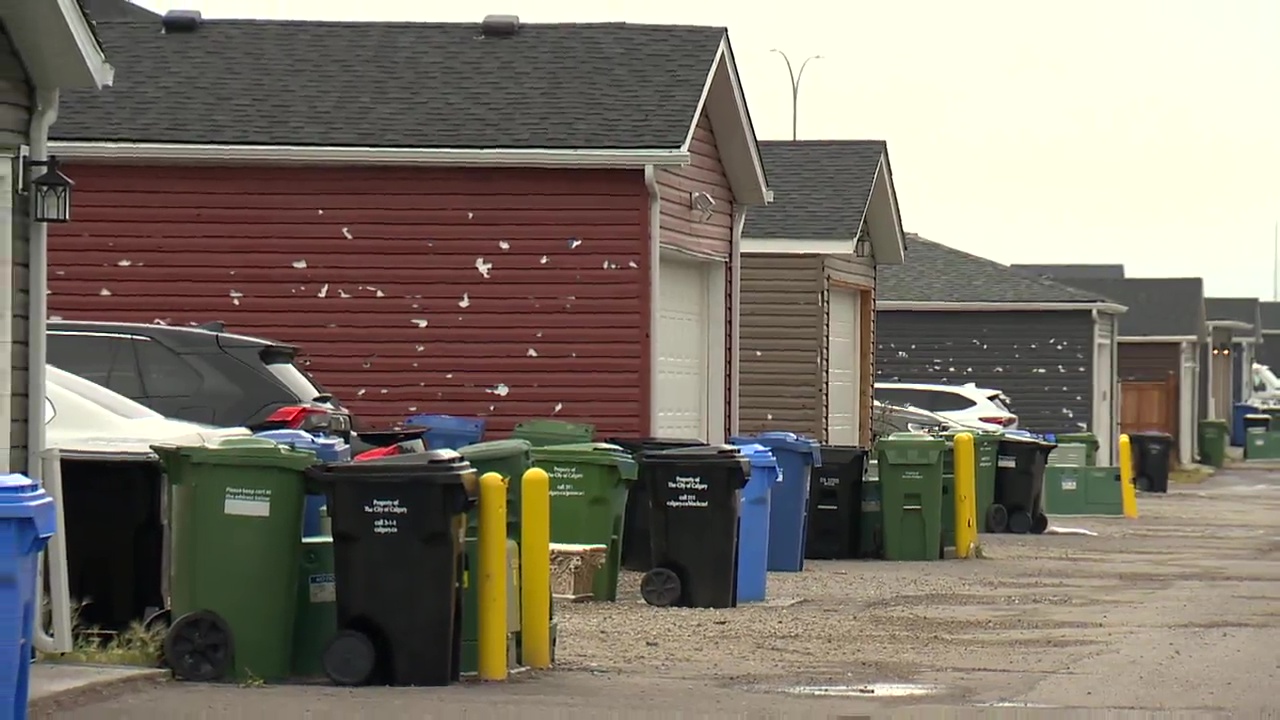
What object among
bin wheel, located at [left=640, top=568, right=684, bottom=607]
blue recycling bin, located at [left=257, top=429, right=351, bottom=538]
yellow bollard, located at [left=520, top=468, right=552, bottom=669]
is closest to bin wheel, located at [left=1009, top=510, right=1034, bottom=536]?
bin wheel, located at [left=640, top=568, right=684, bottom=607]

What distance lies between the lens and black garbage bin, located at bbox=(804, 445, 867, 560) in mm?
21094

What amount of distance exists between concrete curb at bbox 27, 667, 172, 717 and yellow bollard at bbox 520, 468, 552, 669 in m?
1.94

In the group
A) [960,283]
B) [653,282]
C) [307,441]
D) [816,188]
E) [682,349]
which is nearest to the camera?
[307,441]

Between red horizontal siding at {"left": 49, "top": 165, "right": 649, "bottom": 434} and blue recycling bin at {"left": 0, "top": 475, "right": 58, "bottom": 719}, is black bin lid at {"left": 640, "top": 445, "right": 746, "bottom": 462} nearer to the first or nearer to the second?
red horizontal siding at {"left": 49, "top": 165, "right": 649, "bottom": 434}

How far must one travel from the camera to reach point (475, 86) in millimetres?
21984

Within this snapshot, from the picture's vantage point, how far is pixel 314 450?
12430 millimetres

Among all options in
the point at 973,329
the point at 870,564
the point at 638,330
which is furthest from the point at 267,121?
the point at 973,329

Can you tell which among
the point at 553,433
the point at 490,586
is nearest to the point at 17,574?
the point at 490,586

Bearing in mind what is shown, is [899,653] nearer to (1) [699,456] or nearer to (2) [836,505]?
(1) [699,456]

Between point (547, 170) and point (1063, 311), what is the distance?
21216mm

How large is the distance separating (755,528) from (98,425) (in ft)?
16.2

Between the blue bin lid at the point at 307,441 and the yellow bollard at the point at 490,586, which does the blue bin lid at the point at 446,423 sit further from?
the yellow bollard at the point at 490,586

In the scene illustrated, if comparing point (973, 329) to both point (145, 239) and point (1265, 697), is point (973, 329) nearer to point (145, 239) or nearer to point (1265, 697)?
point (145, 239)

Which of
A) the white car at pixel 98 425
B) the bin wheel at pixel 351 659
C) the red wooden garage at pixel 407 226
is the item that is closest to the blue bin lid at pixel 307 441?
the white car at pixel 98 425
